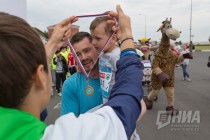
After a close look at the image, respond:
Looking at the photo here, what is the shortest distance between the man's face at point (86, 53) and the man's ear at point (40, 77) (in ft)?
3.69

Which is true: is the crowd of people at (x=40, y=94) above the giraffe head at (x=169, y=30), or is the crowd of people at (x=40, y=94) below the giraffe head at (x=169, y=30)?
below

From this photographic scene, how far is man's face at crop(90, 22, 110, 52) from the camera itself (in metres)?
1.93

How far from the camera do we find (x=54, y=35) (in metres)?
1.50

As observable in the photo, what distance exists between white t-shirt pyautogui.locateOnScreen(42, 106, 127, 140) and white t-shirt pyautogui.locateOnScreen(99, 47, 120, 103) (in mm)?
840

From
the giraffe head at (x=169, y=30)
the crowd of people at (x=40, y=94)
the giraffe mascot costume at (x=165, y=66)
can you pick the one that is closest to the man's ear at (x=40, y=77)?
the crowd of people at (x=40, y=94)

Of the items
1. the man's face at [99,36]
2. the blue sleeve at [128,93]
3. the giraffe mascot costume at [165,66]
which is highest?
the man's face at [99,36]

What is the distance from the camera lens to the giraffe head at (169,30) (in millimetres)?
5355

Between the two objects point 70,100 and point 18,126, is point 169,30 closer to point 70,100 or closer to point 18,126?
point 70,100

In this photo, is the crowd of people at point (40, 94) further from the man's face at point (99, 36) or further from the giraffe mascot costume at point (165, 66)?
the giraffe mascot costume at point (165, 66)

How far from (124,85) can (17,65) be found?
1.52 feet

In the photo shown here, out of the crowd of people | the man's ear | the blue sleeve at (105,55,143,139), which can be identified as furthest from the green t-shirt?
the blue sleeve at (105,55,143,139)

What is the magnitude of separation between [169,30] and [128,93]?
4570 millimetres

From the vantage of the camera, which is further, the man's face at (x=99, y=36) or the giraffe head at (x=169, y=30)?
the giraffe head at (x=169, y=30)

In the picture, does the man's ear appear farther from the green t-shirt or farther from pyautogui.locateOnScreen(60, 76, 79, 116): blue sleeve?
pyautogui.locateOnScreen(60, 76, 79, 116): blue sleeve
